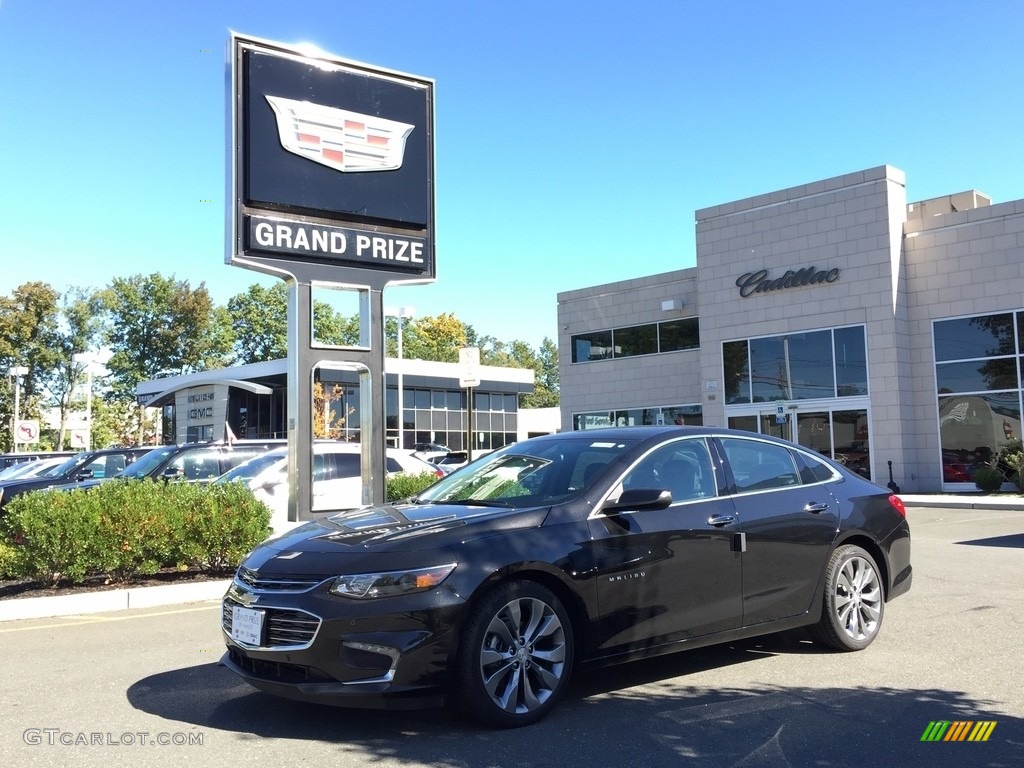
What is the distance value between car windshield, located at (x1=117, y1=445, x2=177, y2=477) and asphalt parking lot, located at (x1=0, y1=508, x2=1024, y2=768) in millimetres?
7678

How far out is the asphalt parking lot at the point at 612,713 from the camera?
4348 mm

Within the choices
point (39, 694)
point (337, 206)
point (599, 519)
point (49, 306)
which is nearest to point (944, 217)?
point (337, 206)

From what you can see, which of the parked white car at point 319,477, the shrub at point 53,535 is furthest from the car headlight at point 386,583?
the parked white car at point 319,477

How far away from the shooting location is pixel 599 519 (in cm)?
518

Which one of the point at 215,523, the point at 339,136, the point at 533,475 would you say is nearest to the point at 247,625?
the point at 533,475

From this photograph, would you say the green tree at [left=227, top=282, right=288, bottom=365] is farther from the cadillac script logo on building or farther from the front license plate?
the front license plate

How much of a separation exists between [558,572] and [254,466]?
952 centimetres

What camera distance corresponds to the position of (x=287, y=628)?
15.0ft

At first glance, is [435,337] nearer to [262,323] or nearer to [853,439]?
[262,323]

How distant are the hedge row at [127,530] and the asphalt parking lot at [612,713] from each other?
→ 1.97m

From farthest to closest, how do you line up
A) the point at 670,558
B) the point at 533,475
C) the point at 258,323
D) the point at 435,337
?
the point at 435,337
the point at 258,323
the point at 533,475
the point at 670,558

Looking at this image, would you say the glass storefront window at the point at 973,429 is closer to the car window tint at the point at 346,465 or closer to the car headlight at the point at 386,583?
the car window tint at the point at 346,465

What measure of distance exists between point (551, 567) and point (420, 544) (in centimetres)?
71

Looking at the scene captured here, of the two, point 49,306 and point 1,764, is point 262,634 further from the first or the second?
point 49,306
